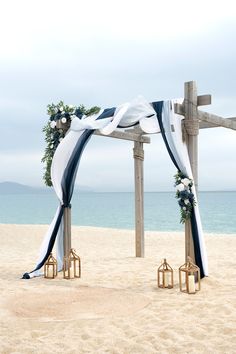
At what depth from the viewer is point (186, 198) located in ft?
20.4

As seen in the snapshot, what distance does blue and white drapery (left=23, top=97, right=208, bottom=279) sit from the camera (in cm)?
634

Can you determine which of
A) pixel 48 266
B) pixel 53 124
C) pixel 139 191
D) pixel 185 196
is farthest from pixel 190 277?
pixel 53 124

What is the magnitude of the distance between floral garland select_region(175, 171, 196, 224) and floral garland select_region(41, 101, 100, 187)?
7.30ft

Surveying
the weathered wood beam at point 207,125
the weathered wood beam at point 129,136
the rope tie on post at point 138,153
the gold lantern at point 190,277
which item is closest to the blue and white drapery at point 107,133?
the gold lantern at point 190,277

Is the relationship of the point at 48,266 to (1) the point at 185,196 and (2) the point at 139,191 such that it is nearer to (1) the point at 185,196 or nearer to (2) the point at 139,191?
(1) the point at 185,196

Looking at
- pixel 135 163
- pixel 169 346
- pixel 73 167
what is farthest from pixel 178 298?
pixel 135 163

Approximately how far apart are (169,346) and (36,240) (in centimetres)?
1091

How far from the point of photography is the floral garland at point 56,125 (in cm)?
768

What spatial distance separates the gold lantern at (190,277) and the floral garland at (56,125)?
10.1 feet

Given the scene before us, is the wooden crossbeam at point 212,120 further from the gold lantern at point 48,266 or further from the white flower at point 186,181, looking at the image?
the gold lantern at point 48,266

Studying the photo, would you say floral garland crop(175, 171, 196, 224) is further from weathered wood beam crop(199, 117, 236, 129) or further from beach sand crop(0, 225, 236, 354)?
weathered wood beam crop(199, 117, 236, 129)

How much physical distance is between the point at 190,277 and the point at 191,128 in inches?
83.2

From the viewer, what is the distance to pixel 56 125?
773 centimetres

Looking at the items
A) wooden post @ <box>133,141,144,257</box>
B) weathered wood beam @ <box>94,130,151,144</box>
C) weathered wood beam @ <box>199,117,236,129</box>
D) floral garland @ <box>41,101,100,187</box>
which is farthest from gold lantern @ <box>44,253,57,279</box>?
weathered wood beam @ <box>199,117,236,129</box>
